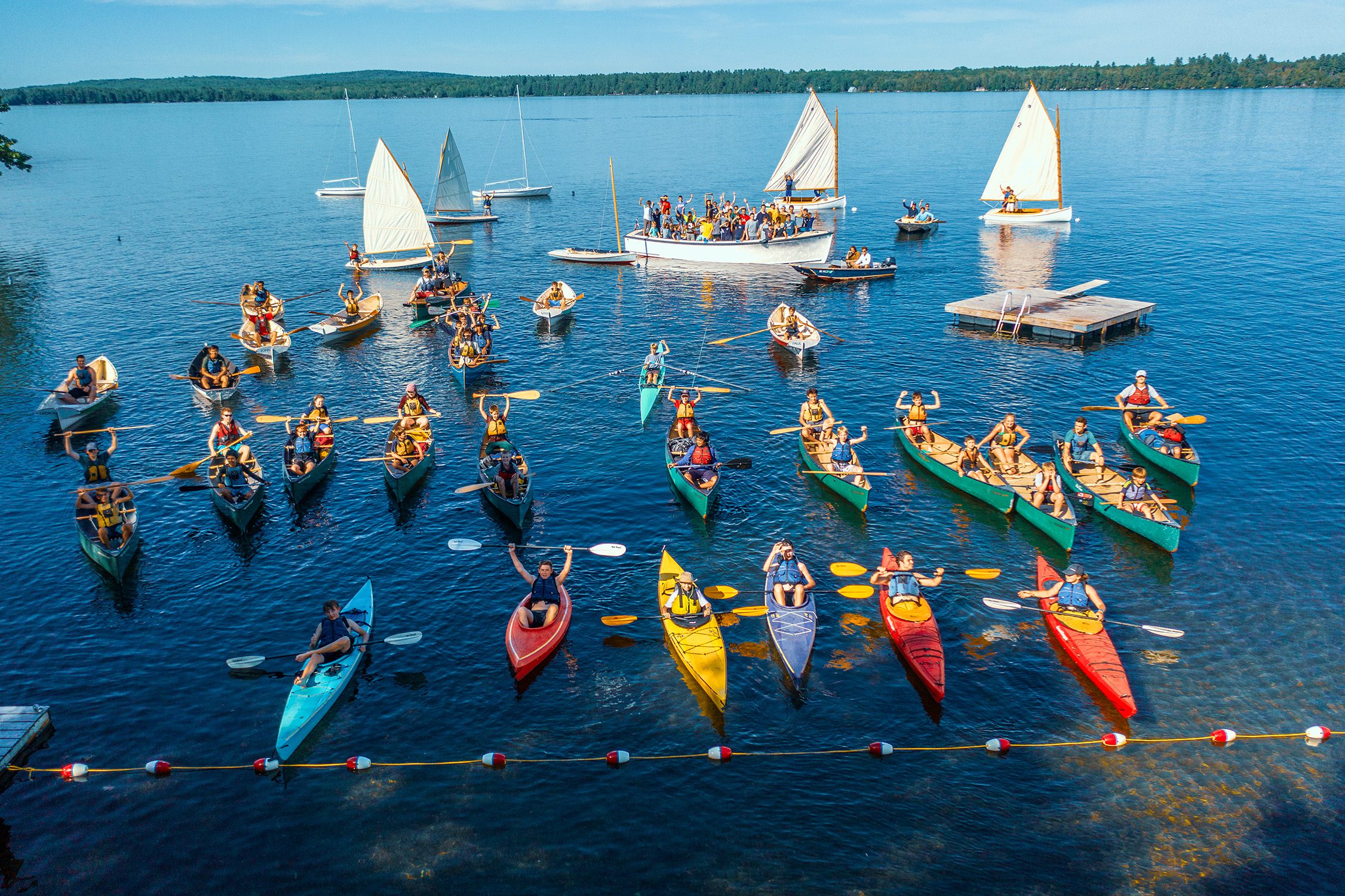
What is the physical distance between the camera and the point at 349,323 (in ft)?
194

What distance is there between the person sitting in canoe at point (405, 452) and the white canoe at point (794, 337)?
24446 millimetres

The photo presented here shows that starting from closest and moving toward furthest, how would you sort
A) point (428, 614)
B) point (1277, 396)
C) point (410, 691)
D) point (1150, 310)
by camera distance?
point (410, 691) → point (428, 614) → point (1277, 396) → point (1150, 310)

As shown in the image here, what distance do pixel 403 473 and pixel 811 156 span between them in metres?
69.2

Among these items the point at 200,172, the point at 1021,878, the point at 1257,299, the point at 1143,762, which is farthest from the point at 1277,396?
the point at 200,172

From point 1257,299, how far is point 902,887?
63333 millimetres

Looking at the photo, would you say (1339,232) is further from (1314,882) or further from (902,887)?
(902,887)

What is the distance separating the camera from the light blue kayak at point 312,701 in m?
21.9

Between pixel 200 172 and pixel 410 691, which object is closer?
pixel 410 691

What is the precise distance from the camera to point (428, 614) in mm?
28219

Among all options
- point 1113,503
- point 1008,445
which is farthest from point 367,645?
point 1113,503

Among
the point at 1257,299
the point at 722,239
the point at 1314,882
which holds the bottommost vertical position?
the point at 1314,882

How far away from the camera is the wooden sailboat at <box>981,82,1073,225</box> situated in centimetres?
8869

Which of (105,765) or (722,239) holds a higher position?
(722,239)

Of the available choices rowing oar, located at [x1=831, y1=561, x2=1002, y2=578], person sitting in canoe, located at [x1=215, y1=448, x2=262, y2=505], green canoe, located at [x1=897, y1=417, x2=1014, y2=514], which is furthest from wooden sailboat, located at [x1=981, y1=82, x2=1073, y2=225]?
person sitting in canoe, located at [x1=215, y1=448, x2=262, y2=505]
